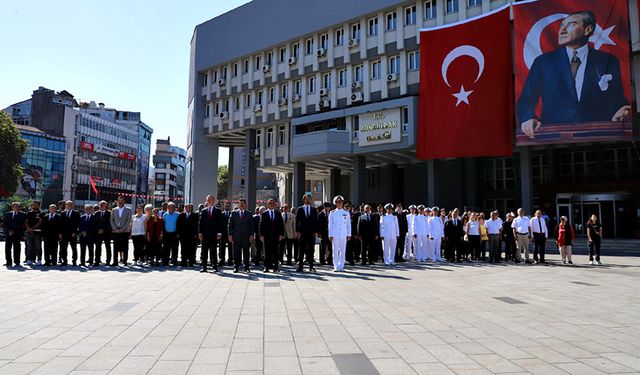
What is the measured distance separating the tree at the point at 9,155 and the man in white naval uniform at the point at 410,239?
41.0 meters

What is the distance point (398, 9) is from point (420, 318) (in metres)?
29.6

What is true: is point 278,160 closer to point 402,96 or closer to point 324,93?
point 324,93

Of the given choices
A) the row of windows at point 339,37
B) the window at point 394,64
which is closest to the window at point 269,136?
the row of windows at point 339,37

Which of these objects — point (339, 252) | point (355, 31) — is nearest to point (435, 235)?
point (339, 252)

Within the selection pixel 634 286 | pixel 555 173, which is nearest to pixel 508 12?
pixel 555 173

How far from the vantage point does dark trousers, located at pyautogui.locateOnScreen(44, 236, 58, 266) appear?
1403 cm

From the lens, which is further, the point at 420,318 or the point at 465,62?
the point at 465,62

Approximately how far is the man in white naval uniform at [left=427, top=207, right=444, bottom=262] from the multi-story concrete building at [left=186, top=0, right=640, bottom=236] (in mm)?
12187

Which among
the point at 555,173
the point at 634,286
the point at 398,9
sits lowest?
the point at 634,286

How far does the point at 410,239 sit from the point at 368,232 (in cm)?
331

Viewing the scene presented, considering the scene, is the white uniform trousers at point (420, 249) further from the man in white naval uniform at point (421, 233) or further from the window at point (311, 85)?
the window at point (311, 85)

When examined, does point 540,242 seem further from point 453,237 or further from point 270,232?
point 270,232

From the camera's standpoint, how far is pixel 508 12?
88.5 ft

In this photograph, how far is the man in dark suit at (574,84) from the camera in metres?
23.9
